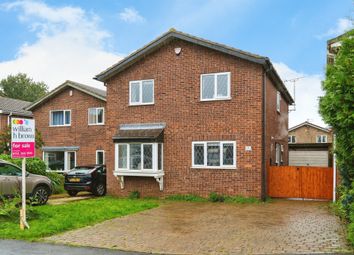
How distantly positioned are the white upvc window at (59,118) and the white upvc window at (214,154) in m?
12.5

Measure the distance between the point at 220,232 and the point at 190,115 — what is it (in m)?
8.35

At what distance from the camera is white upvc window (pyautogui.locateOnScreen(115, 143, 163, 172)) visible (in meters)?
→ 17.7

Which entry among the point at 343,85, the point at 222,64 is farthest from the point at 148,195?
the point at 343,85

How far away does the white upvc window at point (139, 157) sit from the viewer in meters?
17.7

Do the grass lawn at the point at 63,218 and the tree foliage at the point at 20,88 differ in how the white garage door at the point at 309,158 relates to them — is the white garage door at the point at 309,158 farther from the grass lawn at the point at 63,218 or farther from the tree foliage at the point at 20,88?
the tree foliage at the point at 20,88

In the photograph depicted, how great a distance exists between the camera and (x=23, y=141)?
10.5m

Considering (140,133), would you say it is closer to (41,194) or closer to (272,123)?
(41,194)

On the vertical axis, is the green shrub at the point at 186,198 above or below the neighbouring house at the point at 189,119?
below

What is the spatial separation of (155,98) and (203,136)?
297cm

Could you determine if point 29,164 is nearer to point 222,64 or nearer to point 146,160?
point 146,160

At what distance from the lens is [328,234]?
9.54 meters

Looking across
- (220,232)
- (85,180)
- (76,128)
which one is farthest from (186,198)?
(76,128)

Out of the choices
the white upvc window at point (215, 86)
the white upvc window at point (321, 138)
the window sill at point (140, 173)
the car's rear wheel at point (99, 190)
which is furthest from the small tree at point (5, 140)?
the white upvc window at point (321, 138)

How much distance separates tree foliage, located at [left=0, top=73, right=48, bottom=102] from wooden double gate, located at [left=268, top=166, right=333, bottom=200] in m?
53.7
